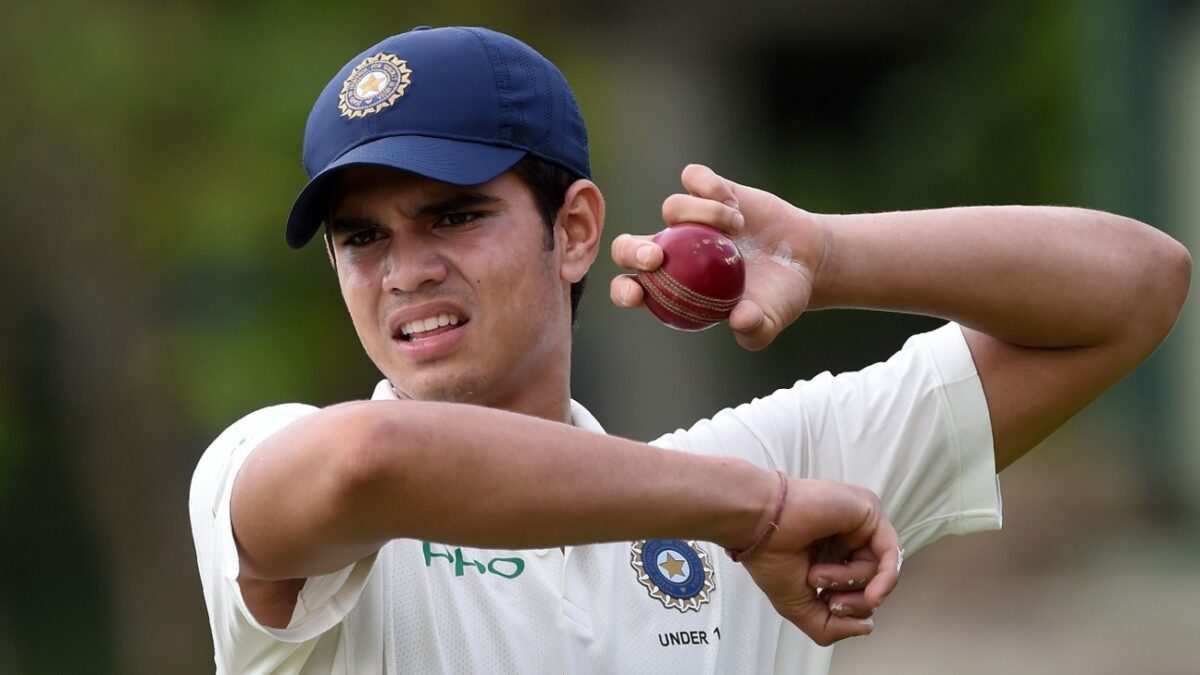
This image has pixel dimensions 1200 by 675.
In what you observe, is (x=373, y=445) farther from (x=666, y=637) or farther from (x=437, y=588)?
(x=666, y=637)

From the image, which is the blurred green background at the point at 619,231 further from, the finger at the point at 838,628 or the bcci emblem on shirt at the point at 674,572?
the finger at the point at 838,628

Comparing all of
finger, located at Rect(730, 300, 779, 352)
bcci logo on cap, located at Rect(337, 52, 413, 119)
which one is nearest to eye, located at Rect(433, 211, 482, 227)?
bcci logo on cap, located at Rect(337, 52, 413, 119)

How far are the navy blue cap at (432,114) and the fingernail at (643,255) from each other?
38 centimetres

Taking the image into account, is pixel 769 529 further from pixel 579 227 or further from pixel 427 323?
pixel 579 227

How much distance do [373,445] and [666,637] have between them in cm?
100

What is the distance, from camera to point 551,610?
3.01 metres

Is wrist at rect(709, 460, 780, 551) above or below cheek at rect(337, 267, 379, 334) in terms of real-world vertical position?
below

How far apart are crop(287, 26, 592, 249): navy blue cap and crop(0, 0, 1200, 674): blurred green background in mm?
4847

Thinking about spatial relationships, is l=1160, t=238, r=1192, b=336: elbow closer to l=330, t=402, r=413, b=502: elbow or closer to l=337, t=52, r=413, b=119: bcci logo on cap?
l=337, t=52, r=413, b=119: bcci logo on cap

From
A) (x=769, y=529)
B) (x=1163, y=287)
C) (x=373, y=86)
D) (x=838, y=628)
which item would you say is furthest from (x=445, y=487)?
(x=1163, y=287)

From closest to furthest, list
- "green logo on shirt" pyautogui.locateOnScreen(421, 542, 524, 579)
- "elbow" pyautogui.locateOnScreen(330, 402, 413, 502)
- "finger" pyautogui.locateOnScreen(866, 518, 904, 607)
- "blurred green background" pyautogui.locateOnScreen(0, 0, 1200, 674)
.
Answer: "elbow" pyautogui.locateOnScreen(330, 402, 413, 502) < "finger" pyautogui.locateOnScreen(866, 518, 904, 607) < "green logo on shirt" pyautogui.locateOnScreen(421, 542, 524, 579) < "blurred green background" pyautogui.locateOnScreen(0, 0, 1200, 674)

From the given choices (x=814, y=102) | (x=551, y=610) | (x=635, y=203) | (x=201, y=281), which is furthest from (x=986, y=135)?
(x=551, y=610)

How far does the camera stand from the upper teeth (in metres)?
3.12

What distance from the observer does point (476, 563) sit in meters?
3.00
